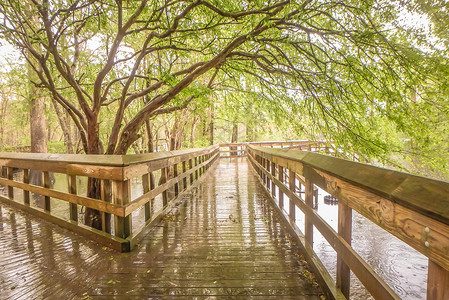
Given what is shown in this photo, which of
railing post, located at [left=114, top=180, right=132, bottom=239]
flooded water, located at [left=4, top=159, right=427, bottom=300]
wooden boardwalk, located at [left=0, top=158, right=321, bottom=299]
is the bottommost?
flooded water, located at [left=4, top=159, right=427, bottom=300]

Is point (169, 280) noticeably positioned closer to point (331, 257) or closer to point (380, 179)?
point (380, 179)

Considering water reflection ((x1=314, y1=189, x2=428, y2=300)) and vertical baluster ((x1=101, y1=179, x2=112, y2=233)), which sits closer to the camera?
water reflection ((x1=314, y1=189, x2=428, y2=300))

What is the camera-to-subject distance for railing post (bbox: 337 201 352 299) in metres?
1.79

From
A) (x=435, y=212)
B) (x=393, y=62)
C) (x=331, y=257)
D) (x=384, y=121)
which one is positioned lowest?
(x=331, y=257)

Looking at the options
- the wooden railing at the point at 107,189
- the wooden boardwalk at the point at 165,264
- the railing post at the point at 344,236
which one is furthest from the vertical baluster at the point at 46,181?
the railing post at the point at 344,236

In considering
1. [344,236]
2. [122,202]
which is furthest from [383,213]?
[122,202]

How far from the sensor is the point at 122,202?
302 centimetres

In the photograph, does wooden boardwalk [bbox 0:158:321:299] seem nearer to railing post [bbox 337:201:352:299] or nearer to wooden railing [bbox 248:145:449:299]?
railing post [bbox 337:201:352:299]

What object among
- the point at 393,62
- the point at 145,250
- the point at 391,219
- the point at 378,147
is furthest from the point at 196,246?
the point at 393,62

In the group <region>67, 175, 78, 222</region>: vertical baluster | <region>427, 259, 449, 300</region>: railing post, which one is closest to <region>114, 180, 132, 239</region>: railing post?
<region>67, 175, 78, 222</region>: vertical baluster

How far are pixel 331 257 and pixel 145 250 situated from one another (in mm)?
2627

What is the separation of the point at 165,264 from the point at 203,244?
2.20ft

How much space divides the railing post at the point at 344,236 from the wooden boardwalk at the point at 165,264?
0.34m

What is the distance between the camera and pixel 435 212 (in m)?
0.92
